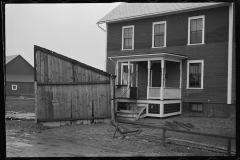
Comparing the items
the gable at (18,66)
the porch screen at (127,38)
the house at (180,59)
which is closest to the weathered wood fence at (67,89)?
the house at (180,59)

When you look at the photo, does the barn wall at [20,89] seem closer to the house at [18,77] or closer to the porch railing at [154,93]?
the house at [18,77]

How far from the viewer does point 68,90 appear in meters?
15.4

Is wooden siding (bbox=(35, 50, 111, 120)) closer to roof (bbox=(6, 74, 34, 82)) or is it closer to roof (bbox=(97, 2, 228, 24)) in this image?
roof (bbox=(97, 2, 228, 24))

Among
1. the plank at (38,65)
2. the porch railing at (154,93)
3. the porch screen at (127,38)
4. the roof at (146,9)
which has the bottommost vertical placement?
the porch railing at (154,93)

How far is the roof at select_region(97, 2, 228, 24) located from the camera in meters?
18.6

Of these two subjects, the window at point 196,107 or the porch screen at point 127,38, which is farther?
the porch screen at point 127,38

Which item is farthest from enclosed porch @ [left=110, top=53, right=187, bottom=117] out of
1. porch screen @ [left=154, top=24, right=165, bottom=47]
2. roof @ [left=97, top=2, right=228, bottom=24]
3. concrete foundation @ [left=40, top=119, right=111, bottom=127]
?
roof @ [left=97, top=2, right=228, bottom=24]

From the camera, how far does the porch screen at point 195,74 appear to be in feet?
62.6

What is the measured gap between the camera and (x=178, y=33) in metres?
19.9

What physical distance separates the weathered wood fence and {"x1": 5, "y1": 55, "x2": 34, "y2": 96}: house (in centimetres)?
3348

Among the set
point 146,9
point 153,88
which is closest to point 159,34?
point 146,9

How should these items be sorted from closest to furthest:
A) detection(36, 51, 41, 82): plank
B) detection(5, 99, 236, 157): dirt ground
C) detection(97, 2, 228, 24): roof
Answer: detection(5, 99, 236, 157): dirt ground < detection(36, 51, 41, 82): plank < detection(97, 2, 228, 24): roof

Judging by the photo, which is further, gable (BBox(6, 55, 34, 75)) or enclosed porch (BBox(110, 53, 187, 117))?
gable (BBox(6, 55, 34, 75))

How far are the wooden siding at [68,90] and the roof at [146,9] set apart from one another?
24.4ft
